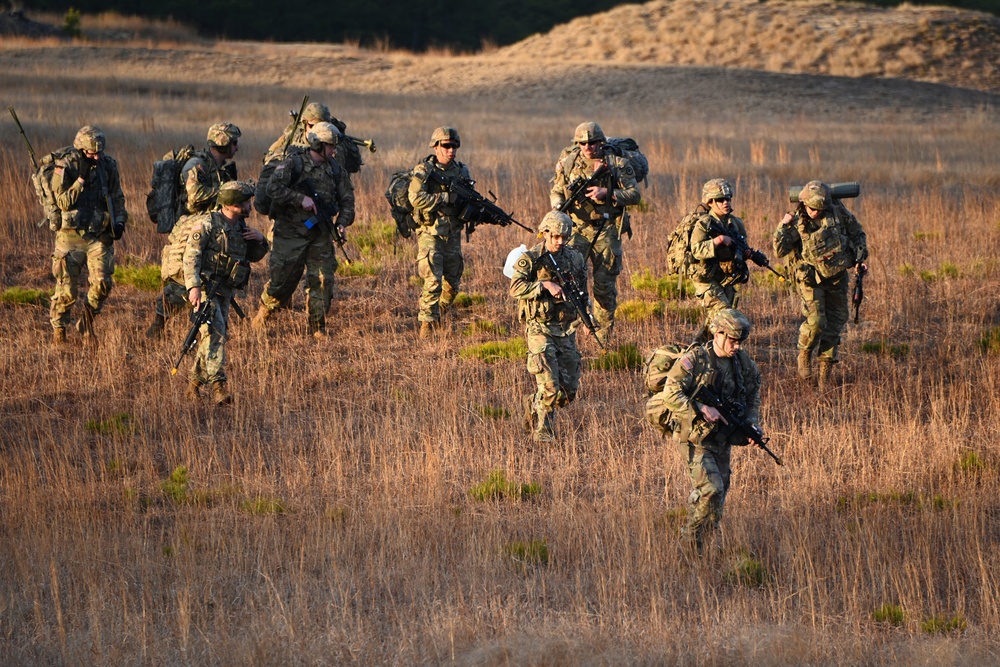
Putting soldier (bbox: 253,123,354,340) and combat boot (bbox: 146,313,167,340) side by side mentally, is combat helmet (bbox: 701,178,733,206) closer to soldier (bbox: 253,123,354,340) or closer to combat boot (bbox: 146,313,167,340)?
soldier (bbox: 253,123,354,340)

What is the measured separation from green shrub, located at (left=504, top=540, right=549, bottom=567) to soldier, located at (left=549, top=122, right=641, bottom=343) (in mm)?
4037

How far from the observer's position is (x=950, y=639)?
6.57 meters

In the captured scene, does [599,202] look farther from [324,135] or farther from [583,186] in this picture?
[324,135]

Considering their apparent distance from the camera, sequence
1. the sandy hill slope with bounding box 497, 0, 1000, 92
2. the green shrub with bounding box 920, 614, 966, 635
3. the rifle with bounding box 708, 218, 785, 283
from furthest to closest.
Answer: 1. the sandy hill slope with bounding box 497, 0, 1000, 92
2. the rifle with bounding box 708, 218, 785, 283
3. the green shrub with bounding box 920, 614, 966, 635

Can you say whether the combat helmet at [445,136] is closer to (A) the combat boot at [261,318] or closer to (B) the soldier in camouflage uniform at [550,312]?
(A) the combat boot at [261,318]

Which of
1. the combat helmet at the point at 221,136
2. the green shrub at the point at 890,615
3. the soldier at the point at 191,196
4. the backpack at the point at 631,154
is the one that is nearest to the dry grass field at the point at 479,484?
the green shrub at the point at 890,615

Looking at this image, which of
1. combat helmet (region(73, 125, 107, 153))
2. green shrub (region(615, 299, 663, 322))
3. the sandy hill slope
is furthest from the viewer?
the sandy hill slope

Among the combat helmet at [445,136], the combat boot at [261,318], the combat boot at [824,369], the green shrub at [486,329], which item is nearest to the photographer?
the combat boot at [824,369]

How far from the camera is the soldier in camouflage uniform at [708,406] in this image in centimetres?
700

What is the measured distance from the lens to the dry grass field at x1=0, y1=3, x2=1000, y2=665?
6.58m

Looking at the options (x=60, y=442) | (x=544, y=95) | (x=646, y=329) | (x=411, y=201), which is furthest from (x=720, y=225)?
(x=544, y=95)

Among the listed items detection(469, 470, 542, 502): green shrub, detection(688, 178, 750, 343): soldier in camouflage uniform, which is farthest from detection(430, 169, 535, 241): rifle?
detection(469, 470, 542, 502): green shrub

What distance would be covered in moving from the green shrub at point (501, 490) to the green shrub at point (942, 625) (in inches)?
111

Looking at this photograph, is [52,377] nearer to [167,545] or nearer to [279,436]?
[279,436]
